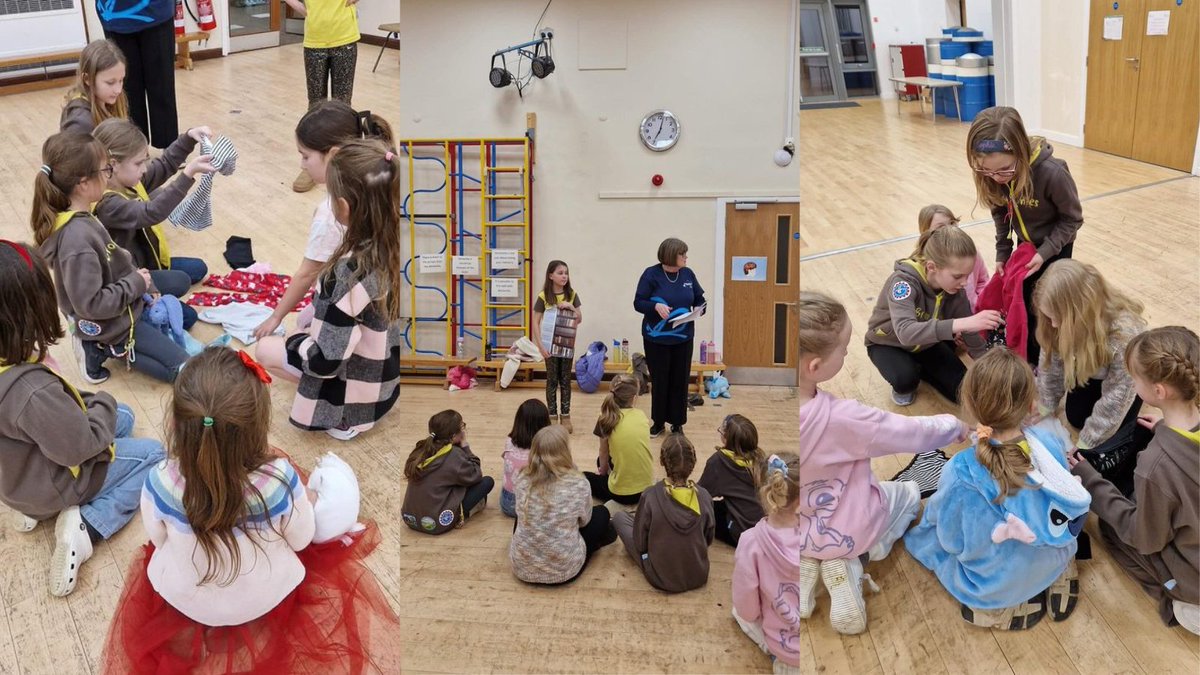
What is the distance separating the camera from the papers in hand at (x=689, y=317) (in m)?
0.80

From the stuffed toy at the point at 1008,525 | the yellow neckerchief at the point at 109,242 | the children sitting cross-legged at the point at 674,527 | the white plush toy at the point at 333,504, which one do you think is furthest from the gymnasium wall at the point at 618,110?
the yellow neckerchief at the point at 109,242

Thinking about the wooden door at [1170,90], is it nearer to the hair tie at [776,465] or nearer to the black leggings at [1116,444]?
the black leggings at [1116,444]

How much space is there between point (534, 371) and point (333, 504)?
1.24 metres

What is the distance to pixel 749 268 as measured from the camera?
0.82 metres

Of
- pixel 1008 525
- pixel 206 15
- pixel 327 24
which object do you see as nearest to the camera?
pixel 1008 525

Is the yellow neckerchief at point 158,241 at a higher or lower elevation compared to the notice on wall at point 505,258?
lower

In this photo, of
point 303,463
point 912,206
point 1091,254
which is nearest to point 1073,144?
point 1091,254

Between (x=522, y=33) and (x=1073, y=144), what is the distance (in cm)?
129

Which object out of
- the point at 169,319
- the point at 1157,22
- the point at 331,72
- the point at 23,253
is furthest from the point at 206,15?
the point at 1157,22

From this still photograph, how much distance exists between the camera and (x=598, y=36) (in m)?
0.76

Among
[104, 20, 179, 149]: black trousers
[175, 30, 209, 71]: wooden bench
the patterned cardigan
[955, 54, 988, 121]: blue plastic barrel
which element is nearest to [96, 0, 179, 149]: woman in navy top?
[104, 20, 179, 149]: black trousers

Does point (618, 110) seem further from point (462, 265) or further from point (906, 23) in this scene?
point (906, 23)

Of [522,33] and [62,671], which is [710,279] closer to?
[522,33]

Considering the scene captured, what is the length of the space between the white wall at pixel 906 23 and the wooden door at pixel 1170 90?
25.4 inches
